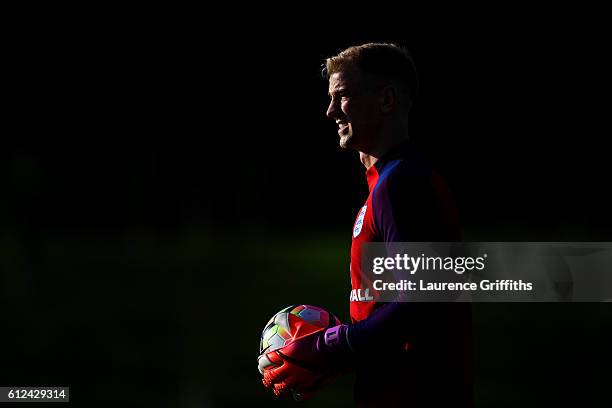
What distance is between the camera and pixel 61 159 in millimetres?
32125

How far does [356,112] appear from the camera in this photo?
3.20 m

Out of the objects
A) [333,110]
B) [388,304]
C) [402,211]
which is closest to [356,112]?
[333,110]

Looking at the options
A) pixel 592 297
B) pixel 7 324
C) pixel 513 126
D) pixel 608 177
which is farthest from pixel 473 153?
pixel 592 297

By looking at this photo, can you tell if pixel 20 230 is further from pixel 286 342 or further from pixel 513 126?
pixel 286 342

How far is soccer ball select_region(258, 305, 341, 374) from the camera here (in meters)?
3.28

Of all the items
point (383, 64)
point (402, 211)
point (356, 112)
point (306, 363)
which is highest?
point (383, 64)

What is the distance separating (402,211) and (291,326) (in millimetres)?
738

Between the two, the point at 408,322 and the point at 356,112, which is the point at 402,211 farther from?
the point at 356,112

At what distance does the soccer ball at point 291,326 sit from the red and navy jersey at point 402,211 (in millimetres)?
257

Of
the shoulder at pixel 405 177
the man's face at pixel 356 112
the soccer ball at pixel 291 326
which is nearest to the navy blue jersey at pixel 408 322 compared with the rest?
the shoulder at pixel 405 177

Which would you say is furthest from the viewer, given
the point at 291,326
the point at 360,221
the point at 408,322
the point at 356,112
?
the point at 291,326

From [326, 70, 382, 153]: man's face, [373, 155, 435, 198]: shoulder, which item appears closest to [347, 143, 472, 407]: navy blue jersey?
[373, 155, 435, 198]: shoulder

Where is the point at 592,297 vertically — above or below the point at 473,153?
below

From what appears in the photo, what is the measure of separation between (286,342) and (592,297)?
1684 millimetres
